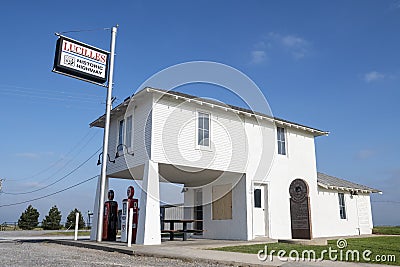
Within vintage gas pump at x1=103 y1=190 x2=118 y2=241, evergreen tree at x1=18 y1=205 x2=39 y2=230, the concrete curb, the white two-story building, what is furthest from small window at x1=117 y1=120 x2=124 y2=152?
evergreen tree at x1=18 y1=205 x2=39 y2=230

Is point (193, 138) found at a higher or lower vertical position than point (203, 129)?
lower

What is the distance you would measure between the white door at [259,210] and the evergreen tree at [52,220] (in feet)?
100

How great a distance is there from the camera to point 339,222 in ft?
63.0

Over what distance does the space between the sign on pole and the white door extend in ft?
26.7

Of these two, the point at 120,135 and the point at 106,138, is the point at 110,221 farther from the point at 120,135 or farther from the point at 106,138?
the point at 120,135

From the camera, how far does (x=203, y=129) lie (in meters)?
14.4

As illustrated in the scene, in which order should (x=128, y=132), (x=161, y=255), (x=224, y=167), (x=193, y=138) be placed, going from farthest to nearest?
(x=128, y=132), (x=224, y=167), (x=193, y=138), (x=161, y=255)

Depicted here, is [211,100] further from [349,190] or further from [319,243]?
[349,190]

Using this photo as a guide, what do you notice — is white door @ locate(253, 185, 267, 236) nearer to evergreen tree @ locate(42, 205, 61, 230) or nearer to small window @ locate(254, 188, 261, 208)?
small window @ locate(254, 188, 261, 208)

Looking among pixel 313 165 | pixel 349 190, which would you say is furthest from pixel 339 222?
pixel 313 165

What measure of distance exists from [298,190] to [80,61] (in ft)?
35.2

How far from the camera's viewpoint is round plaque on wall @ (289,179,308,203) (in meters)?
15.8

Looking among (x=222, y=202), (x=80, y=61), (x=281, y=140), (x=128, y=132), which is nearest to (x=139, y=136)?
(x=128, y=132)

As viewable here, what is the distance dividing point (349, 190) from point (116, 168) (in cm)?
1293
